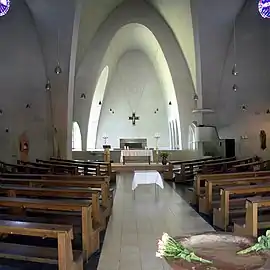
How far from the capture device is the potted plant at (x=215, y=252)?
186 cm

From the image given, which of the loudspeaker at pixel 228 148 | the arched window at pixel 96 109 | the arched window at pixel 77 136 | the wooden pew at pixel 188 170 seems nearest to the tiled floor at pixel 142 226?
the wooden pew at pixel 188 170

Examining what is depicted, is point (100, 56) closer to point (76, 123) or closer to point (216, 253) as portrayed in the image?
point (76, 123)

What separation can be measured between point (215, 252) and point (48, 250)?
2.06m

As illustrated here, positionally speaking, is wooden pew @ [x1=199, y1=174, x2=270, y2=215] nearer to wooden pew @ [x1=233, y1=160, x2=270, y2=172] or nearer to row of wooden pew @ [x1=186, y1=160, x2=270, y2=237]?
row of wooden pew @ [x1=186, y1=160, x2=270, y2=237]

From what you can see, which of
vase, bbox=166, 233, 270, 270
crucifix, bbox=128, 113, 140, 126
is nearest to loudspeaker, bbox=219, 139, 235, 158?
crucifix, bbox=128, 113, 140, 126

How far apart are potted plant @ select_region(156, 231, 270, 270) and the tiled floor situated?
70.0 inches

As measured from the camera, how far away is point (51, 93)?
14.6 metres

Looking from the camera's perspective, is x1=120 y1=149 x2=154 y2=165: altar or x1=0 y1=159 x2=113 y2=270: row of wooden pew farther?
x1=120 y1=149 x2=154 y2=165: altar

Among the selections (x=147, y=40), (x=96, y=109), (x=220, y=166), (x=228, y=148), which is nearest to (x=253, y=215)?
(x=220, y=166)

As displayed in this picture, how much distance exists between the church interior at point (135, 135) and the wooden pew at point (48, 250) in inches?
0.5

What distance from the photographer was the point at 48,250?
367cm

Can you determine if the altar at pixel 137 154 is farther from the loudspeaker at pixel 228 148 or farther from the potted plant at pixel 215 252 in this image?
the potted plant at pixel 215 252

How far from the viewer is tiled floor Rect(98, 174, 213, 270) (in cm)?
412

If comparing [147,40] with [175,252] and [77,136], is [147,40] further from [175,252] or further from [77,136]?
[175,252]
